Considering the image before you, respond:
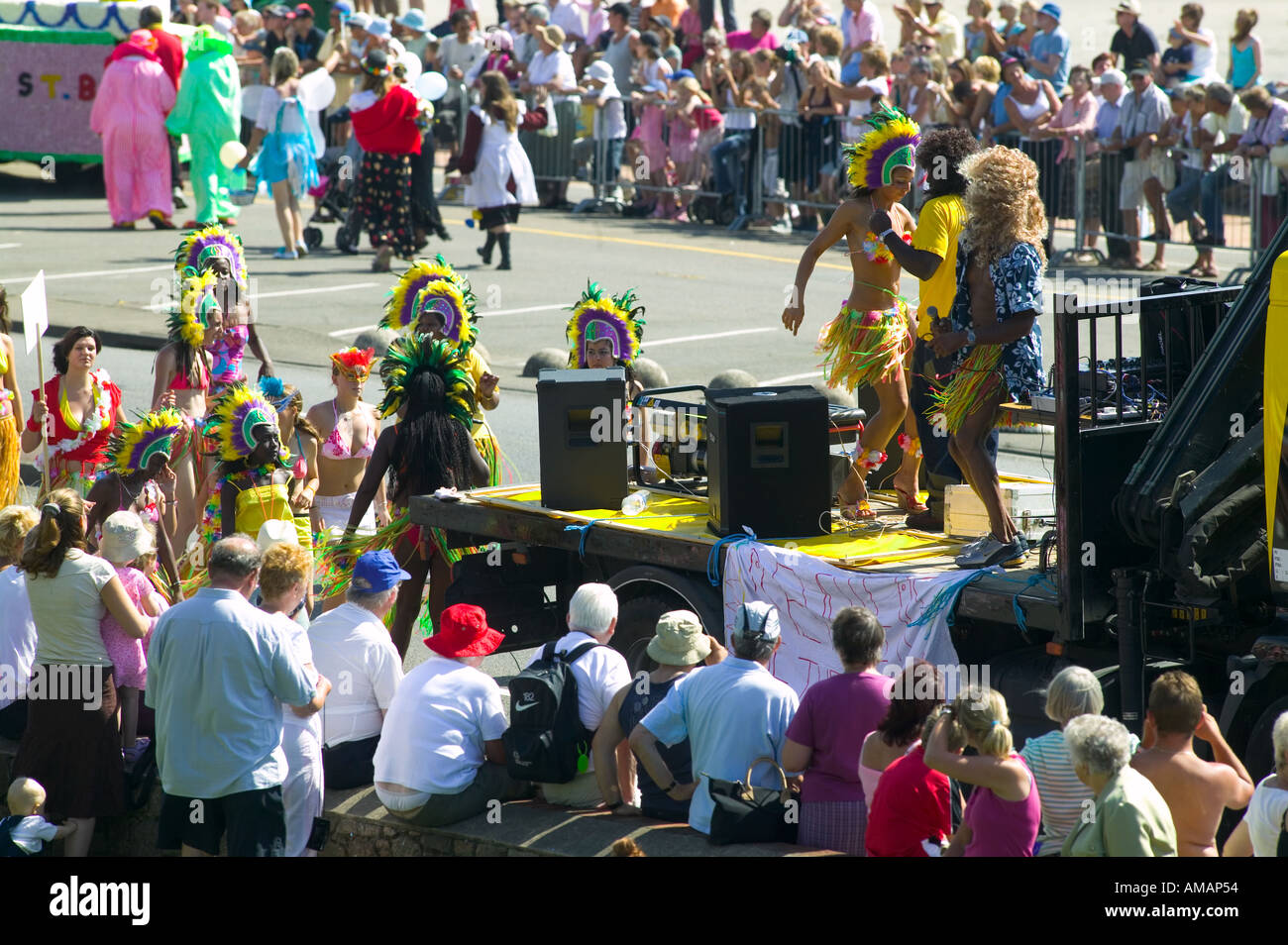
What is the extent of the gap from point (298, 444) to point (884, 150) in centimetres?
344

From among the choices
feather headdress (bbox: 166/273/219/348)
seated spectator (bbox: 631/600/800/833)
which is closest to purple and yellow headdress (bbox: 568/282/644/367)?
feather headdress (bbox: 166/273/219/348)

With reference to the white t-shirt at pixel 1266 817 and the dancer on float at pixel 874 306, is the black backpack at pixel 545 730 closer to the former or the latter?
the dancer on float at pixel 874 306

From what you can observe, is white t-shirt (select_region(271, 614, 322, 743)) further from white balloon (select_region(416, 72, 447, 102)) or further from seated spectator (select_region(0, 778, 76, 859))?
white balloon (select_region(416, 72, 447, 102))

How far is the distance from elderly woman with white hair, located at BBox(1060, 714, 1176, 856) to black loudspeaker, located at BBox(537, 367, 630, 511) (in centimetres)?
378

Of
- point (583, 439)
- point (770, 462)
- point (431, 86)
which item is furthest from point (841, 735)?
point (431, 86)

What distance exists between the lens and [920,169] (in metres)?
8.84

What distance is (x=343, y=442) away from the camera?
404 inches

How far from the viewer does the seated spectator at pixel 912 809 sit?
6363 mm

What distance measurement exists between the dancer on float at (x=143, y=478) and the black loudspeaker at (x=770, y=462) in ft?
8.90

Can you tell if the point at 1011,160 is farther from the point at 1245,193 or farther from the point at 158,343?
the point at 1245,193

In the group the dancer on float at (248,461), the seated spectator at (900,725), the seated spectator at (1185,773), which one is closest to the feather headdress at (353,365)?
the dancer on float at (248,461)
